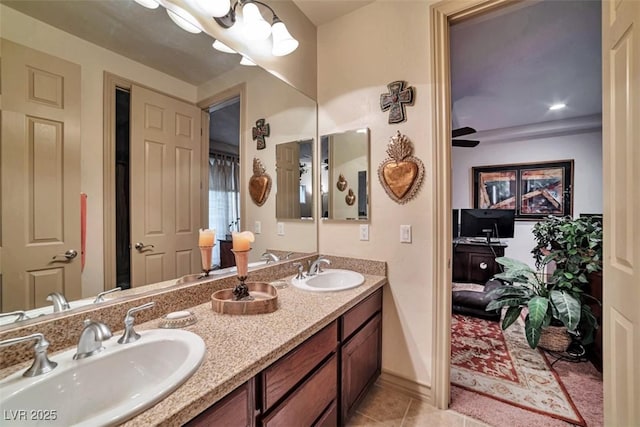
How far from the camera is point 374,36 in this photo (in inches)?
73.3

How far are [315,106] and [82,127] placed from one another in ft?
5.07

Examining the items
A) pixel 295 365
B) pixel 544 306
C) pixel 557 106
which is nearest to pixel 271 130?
pixel 295 365

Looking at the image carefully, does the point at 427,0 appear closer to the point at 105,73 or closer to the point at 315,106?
the point at 315,106

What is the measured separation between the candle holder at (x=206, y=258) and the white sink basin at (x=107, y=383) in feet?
1.34

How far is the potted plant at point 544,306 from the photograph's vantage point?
1.98 m

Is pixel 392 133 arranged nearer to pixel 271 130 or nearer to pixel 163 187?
pixel 271 130

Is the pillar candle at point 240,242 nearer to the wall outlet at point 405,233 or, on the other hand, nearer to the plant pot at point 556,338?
the wall outlet at point 405,233

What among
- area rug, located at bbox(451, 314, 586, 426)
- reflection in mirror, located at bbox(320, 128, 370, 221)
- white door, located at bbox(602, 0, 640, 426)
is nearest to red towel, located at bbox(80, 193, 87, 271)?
reflection in mirror, located at bbox(320, 128, 370, 221)

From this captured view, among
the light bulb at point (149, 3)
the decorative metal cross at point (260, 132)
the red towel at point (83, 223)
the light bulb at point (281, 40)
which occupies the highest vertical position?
the light bulb at point (281, 40)

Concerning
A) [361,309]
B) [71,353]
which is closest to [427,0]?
[361,309]

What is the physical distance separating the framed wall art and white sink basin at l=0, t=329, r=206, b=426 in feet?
17.7

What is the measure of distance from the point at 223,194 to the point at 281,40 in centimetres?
102

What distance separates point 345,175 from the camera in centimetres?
202

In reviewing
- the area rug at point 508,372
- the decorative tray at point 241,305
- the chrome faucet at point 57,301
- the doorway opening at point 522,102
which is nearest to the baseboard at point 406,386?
the doorway opening at point 522,102
